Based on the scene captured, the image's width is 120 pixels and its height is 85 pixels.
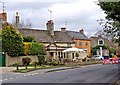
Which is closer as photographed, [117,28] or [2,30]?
[117,28]

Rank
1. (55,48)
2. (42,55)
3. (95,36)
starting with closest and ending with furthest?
(42,55)
(55,48)
(95,36)

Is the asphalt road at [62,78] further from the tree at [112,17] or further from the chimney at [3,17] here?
the chimney at [3,17]

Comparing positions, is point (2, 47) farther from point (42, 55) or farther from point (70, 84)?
point (70, 84)

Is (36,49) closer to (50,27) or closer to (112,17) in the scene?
(50,27)

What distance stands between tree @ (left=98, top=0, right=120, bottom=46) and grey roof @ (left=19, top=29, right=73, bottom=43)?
38922 millimetres

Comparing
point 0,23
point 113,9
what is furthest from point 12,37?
point 113,9

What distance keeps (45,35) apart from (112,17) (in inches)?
1796

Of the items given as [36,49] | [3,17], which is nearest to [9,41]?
[36,49]

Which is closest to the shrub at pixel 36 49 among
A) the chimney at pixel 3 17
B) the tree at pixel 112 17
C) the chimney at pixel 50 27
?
the chimney at pixel 3 17

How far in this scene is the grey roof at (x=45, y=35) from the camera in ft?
215

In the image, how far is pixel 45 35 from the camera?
6875cm

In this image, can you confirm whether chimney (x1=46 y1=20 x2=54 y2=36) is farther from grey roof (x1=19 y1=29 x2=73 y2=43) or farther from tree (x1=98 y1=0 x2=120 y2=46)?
tree (x1=98 y1=0 x2=120 y2=46)

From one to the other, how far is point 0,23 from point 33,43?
6.31 metres

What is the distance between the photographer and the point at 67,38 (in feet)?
245
